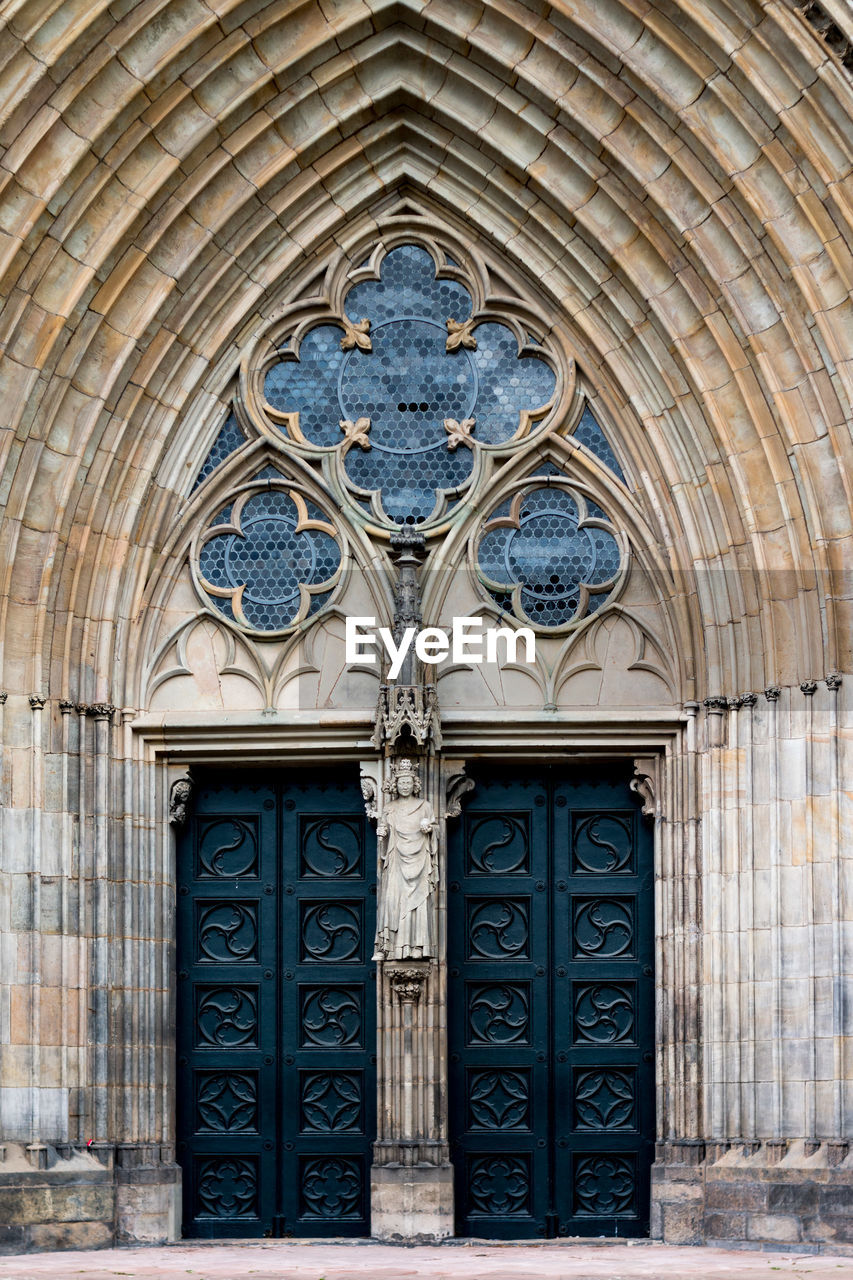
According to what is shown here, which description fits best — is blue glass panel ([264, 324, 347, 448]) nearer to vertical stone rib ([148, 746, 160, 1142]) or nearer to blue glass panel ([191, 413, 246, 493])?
blue glass panel ([191, 413, 246, 493])

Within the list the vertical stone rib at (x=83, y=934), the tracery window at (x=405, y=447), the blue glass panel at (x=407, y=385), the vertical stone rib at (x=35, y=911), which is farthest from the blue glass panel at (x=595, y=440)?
the vertical stone rib at (x=35, y=911)

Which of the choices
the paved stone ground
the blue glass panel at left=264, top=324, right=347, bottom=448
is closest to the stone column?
the paved stone ground

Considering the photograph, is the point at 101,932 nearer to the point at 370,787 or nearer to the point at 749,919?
the point at 370,787

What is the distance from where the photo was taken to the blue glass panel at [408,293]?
16.1 meters

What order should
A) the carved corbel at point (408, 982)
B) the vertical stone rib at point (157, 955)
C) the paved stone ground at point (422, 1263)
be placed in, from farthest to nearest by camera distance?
the vertical stone rib at point (157, 955)
the carved corbel at point (408, 982)
the paved stone ground at point (422, 1263)

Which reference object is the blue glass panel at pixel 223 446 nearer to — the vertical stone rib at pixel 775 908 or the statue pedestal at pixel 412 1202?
the vertical stone rib at pixel 775 908

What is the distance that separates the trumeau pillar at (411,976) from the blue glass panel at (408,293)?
2653mm

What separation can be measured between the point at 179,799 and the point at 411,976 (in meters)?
2.05

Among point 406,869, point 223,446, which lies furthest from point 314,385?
point 406,869

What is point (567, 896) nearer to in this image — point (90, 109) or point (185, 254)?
→ point (185, 254)

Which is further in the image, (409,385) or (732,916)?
(409,385)

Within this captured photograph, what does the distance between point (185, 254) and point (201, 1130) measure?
6.00 meters

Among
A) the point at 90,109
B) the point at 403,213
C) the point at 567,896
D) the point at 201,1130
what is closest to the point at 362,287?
the point at 403,213

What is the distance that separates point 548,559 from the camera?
15828 mm
